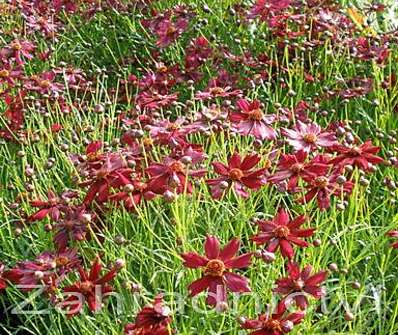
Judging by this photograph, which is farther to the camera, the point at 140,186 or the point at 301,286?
the point at 140,186

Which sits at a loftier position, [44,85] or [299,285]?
[299,285]

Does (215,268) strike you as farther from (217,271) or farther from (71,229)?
(71,229)

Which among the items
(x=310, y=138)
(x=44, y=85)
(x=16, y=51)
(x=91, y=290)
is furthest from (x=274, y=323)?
(x=16, y=51)

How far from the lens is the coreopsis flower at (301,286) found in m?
1.37

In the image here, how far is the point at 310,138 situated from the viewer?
1.82 meters

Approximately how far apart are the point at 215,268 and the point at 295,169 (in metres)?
0.35

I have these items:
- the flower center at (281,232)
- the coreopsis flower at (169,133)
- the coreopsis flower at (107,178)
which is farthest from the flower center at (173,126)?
the flower center at (281,232)

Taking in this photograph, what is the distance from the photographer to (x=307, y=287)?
54.6 inches

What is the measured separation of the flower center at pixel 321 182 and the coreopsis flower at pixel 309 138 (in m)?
0.14

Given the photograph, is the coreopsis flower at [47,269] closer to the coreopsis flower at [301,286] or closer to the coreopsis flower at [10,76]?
the coreopsis flower at [301,286]

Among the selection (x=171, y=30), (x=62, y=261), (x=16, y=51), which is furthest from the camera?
(x=171, y=30)

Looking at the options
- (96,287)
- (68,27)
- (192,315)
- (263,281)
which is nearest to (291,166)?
(263,281)

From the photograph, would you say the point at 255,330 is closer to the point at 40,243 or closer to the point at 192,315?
the point at 192,315

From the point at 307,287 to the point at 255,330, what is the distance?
0.37 ft
